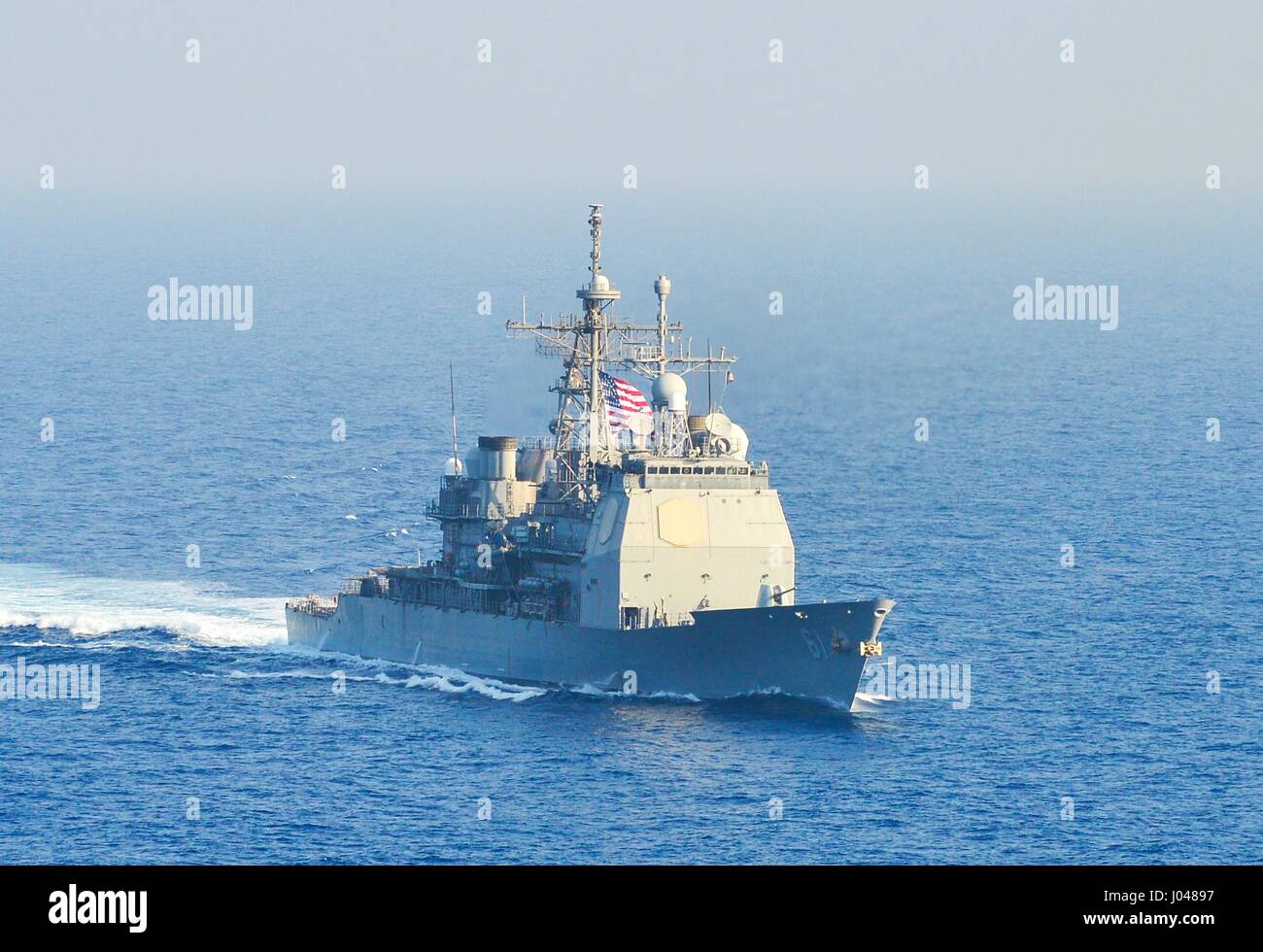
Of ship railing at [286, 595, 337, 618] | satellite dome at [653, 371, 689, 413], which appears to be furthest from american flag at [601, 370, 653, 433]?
ship railing at [286, 595, 337, 618]

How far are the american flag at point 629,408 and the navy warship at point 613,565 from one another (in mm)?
54

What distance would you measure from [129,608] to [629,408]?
1755cm

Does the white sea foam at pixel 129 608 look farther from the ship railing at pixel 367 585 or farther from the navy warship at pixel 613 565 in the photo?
the ship railing at pixel 367 585

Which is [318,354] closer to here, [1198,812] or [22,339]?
[22,339]

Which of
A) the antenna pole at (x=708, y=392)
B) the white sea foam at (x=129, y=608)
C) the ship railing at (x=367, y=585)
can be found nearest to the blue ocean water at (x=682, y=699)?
the white sea foam at (x=129, y=608)

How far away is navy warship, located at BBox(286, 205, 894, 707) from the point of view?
63.5m

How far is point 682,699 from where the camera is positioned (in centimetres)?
6397

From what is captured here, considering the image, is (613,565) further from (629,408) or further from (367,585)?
(367,585)

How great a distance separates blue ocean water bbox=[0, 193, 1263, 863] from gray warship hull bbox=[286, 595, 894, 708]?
78 cm

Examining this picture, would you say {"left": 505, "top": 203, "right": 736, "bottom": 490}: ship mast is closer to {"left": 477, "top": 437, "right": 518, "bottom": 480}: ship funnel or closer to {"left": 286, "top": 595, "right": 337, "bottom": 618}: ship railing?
{"left": 477, "top": 437, "right": 518, "bottom": 480}: ship funnel
